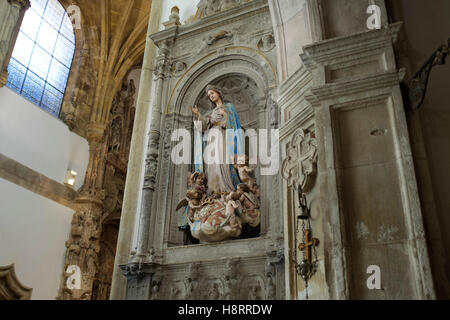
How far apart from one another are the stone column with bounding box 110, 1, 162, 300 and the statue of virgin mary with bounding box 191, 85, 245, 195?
1067 mm

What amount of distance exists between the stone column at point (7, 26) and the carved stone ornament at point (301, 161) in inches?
319

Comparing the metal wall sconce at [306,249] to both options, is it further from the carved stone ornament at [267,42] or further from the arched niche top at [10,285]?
the arched niche top at [10,285]

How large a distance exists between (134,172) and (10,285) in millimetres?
4852

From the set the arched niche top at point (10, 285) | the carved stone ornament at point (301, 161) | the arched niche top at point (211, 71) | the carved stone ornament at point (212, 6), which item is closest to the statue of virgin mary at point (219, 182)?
the arched niche top at point (211, 71)

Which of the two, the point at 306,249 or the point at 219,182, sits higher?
the point at 219,182

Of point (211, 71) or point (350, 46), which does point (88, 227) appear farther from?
point (350, 46)

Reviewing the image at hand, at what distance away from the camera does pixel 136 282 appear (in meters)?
6.35

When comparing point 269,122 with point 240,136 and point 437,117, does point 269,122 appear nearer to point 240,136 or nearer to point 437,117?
point 240,136

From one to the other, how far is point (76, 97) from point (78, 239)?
4.16 meters

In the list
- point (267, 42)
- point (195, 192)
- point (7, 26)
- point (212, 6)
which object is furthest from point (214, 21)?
point (7, 26)

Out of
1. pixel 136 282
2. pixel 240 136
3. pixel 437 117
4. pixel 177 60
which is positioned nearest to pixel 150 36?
pixel 177 60

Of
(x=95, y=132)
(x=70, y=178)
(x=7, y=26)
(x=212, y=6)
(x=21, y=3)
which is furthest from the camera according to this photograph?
(x=95, y=132)

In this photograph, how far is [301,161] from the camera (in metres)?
4.38

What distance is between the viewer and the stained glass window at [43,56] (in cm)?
1151
